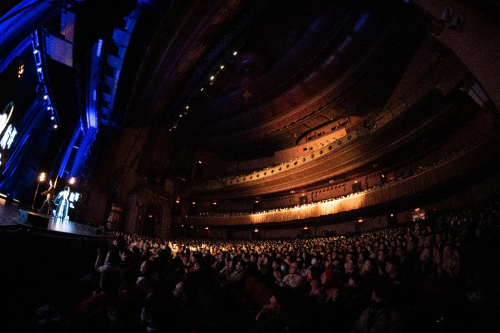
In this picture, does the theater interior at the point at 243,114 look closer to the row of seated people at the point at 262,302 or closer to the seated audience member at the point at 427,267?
the row of seated people at the point at 262,302

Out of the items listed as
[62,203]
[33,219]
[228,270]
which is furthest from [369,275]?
[62,203]

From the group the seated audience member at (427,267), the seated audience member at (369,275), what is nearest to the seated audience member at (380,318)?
the seated audience member at (369,275)

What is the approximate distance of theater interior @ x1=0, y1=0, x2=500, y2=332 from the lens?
589cm

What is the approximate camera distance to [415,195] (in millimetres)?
11398

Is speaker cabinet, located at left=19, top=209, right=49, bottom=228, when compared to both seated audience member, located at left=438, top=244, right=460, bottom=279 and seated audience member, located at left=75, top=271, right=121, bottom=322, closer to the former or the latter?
seated audience member, located at left=75, top=271, right=121, bottom=322

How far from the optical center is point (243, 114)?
22.0m

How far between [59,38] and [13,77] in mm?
1507

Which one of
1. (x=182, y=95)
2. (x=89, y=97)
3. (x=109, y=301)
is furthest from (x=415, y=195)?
(x=89, y=97)

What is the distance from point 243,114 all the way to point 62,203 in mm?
14716

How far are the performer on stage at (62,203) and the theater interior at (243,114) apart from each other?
566 millimetres

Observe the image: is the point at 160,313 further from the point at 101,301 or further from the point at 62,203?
the point at 62,203

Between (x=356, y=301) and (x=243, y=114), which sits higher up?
(x=243, y=114)

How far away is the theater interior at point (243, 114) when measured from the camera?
589cm

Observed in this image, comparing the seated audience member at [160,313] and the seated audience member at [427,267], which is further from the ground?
the seated audience member at [427,267]
